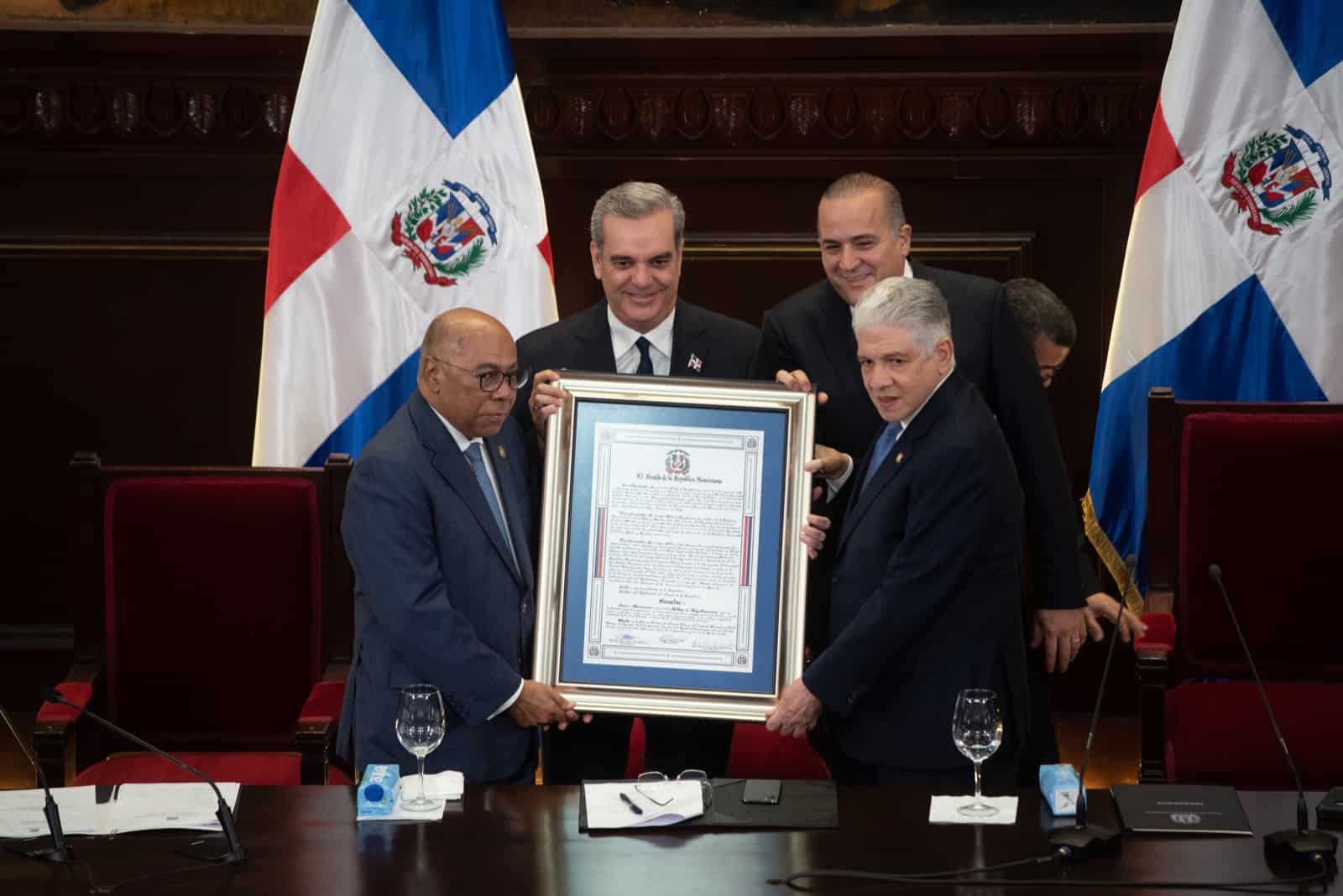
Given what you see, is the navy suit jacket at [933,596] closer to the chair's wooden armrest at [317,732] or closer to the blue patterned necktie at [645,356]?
the blue patterned necktie at [645,356]

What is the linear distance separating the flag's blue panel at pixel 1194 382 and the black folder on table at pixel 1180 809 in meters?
1.66

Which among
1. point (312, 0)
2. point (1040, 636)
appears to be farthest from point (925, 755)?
point (312, 0)

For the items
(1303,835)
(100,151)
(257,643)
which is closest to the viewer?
(1303,835)

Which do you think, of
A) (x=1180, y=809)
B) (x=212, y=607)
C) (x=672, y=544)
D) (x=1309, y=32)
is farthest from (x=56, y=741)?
(x=1309, y=32)

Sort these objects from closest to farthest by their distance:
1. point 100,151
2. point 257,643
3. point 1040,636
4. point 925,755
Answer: point 925,755 < point 1040,636 < point 257,643 < point 100,151

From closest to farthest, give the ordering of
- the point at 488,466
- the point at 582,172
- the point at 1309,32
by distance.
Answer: the point at 488,466
the point at 1309,32
the point at 582,172

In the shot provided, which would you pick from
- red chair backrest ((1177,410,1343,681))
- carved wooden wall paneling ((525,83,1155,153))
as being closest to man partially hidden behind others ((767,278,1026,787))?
red chair backrest ((1177,410,1343,681))

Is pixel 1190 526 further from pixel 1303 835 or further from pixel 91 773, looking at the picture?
pixel 91 773

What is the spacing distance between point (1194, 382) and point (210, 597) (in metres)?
2.68

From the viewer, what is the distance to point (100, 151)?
5.12 metres

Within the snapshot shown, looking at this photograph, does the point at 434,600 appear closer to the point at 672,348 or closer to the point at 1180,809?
the point at 672,348

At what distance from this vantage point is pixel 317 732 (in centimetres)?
358

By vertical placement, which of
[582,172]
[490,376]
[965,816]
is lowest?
[965,816]

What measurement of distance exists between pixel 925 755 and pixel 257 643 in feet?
5.78
